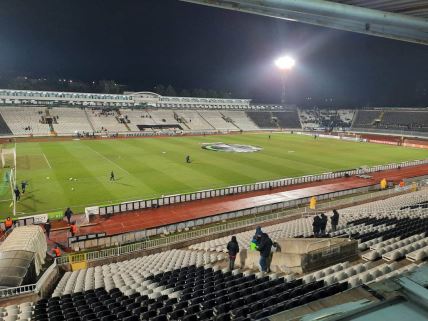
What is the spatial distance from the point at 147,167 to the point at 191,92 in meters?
134

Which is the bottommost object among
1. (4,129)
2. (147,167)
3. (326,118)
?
(147,167)

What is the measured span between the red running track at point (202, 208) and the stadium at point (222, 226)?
163mm

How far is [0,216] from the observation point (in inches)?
948

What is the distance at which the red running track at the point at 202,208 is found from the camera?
23.1 metres

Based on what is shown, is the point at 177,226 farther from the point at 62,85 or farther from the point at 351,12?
the point at 62,85

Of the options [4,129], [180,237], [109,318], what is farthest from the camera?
[4,129]

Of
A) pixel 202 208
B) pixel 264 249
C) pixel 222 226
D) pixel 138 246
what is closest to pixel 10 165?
pixel 202 208

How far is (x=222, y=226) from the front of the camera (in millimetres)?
21766

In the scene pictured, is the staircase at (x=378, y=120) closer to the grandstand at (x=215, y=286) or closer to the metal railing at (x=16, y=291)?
the grandstand at (x=215, y=286)

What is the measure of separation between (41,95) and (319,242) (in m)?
89.7

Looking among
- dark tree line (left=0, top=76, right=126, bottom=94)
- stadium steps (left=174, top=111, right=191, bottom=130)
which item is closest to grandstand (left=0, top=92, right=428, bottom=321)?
stadium steps (left=174, top=111, right=191, bottom=130)

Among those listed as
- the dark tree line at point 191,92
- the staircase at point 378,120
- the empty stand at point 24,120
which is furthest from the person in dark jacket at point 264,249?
the dark tree line at point 191,92

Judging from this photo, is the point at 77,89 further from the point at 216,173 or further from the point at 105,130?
the point at 216,173

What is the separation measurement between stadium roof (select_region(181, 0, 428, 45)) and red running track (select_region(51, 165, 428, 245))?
63.9 ft
